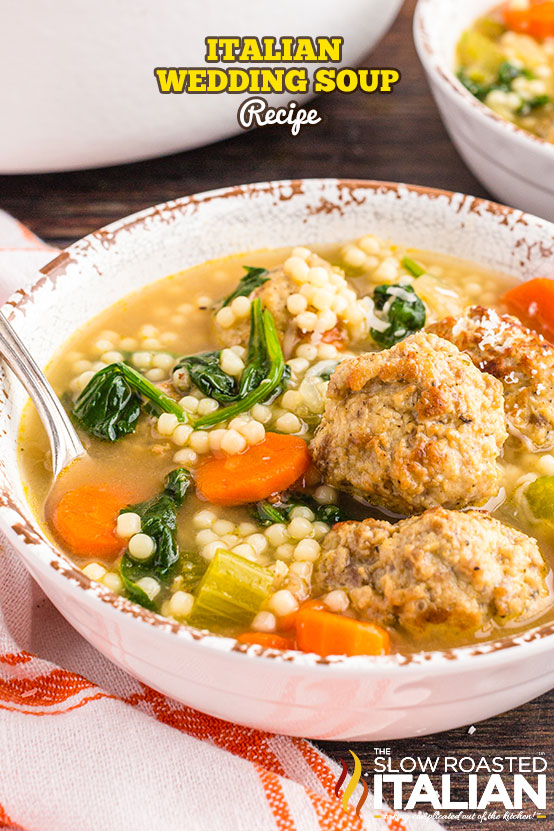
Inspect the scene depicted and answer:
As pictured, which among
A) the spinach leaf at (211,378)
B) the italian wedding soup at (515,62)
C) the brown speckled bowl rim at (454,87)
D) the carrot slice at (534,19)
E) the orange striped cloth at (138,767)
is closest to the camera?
the orange striped cloth at (138,767)

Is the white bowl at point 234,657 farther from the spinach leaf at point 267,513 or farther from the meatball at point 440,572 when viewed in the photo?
the spinach leaf at point 267,513

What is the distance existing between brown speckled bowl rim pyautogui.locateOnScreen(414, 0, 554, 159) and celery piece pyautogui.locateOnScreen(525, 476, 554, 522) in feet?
6.08

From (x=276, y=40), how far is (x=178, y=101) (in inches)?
21.3

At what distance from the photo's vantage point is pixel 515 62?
5.68 meters

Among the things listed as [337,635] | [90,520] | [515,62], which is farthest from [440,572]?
[515,62]

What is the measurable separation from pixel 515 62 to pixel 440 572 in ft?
13.1

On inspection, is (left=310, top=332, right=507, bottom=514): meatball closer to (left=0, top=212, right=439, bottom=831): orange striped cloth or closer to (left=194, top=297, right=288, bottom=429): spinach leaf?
(left=194, top=297, right=288, bottom=429): spinach leaf

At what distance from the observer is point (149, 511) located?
10.4 feet

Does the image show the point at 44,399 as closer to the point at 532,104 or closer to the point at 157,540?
the point at 157,540

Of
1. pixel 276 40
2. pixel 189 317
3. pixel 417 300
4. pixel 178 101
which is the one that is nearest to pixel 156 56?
pixel 178 101

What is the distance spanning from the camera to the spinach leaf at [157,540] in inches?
117

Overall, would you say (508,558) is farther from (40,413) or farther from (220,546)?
(40,413)

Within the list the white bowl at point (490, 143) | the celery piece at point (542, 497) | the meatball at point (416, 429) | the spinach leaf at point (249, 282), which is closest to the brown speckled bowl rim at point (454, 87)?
the white bowl at point (490, 143)

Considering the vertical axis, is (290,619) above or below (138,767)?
above
